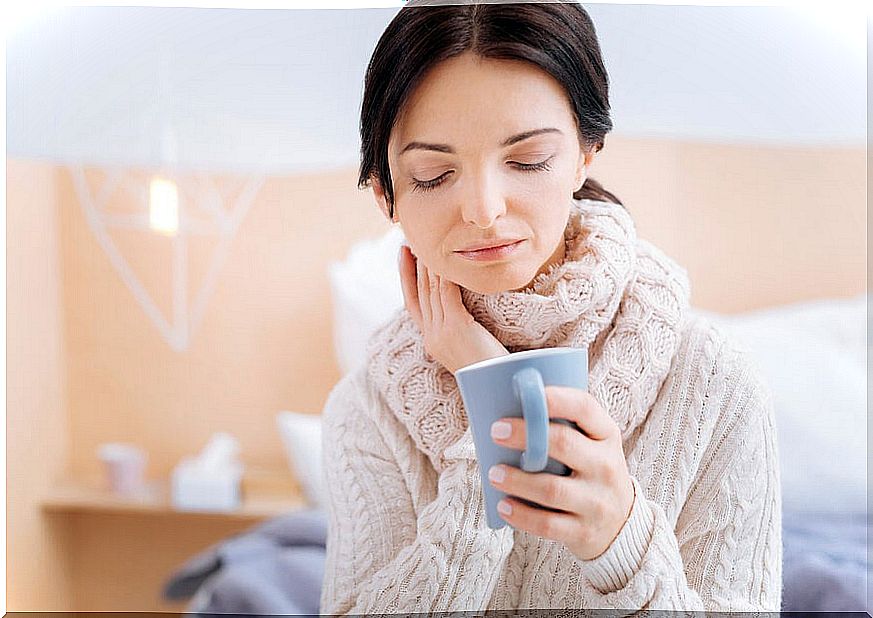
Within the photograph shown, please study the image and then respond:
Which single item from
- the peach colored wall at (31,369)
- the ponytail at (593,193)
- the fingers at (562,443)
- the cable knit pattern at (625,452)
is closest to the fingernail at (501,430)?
the fingers at (562,443)

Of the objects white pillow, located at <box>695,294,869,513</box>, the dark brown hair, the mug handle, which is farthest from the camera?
white pillow, located at <box>695,294,869,513</box>

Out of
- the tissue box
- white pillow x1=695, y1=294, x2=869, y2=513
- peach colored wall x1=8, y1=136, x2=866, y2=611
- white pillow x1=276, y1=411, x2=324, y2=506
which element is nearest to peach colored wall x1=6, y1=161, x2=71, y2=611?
peach colored wall x1=8, y1=136, x2=866, y2=611

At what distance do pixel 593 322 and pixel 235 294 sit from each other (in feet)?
1.24

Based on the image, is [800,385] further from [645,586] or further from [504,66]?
[504,66]

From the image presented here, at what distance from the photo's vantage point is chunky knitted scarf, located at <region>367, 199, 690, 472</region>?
776 millimetres

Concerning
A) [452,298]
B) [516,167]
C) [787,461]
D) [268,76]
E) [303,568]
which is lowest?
[303,568]

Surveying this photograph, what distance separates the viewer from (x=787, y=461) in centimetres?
110

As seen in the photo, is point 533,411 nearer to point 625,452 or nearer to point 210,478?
point 625,452

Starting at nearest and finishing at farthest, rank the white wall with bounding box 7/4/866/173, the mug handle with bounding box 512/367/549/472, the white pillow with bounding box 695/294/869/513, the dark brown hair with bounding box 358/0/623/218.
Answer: the mug handle with bounding box 512/367/549/472
the dark brown hair with bounding box 358/0/623/218
the white wall with bounding box 7/4/866/173
the white pillow with bounding box 695/294/869/513

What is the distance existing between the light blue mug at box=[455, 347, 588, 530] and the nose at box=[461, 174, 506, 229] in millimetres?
138

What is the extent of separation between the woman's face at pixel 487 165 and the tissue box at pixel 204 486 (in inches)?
12.7

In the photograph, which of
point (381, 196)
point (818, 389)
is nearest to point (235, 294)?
point (381, 196)

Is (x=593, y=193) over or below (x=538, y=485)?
over

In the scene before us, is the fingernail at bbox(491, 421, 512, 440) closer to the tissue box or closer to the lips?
the lips
